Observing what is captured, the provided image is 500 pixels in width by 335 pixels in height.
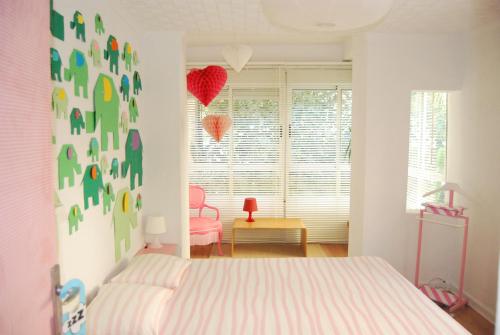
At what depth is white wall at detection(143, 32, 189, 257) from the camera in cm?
340

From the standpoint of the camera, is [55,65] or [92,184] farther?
[92,184]

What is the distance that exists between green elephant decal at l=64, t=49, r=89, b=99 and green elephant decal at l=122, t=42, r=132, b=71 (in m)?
0.76

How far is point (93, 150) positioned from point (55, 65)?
23.7 inches

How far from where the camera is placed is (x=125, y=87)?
2846 mm

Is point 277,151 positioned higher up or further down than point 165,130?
further down

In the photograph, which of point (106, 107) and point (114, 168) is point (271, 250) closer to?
point (114, 168)

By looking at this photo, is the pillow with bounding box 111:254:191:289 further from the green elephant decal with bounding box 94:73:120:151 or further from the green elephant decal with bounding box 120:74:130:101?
the green elephant decal with bounding box 120:74:130:101

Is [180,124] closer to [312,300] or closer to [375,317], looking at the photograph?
[312,300]

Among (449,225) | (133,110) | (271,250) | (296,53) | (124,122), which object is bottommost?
(271,250)

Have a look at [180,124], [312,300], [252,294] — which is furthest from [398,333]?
[180,124]

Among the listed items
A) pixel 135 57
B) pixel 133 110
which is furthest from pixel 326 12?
pixel 135 57

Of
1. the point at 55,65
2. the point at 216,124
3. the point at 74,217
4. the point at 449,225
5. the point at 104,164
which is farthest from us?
the point at 216,124

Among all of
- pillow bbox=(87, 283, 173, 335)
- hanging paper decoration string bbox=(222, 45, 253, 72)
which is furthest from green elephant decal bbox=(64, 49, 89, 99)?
hanging paper decoration string bbox=(222, 45, 253, 72)

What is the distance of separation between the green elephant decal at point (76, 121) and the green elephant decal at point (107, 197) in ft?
1.68
